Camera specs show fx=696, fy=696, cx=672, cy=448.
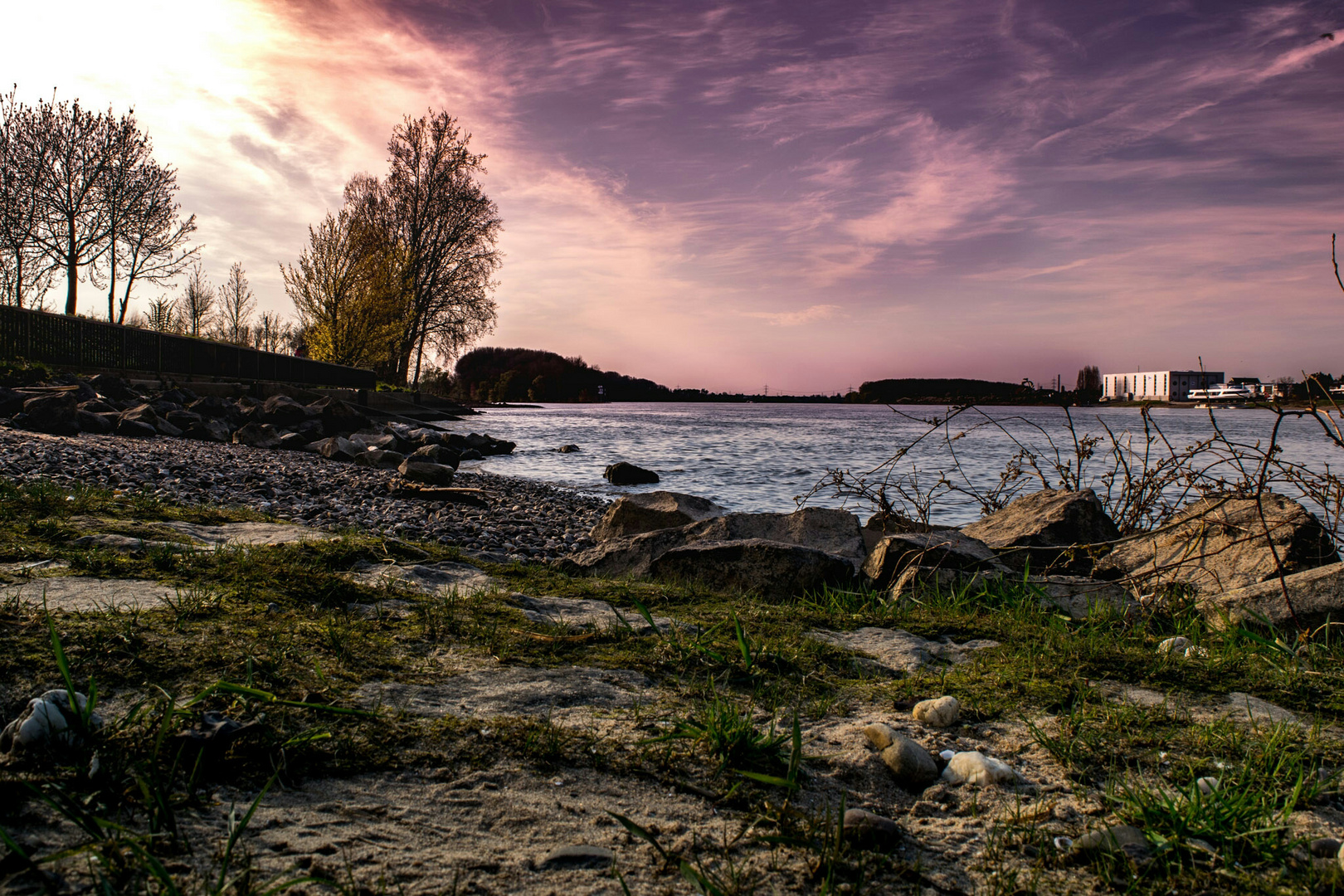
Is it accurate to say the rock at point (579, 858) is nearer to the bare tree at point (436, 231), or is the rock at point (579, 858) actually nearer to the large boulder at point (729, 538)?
the large boulder at point (729, 538)

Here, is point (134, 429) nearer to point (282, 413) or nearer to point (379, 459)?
point (379, 459)

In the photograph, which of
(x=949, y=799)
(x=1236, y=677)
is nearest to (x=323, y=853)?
(x=949, y=799)

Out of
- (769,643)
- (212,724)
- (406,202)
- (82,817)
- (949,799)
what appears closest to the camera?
(82,817)

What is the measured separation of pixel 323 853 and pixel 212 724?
525 millimetres

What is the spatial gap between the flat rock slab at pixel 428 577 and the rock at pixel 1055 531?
Answer: 3760mm

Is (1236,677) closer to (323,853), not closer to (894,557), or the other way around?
(894,557)

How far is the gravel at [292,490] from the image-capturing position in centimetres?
700

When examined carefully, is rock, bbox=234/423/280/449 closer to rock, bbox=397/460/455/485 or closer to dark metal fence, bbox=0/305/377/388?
rock, bbox=397/460/455/485

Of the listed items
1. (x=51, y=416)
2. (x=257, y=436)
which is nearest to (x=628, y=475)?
(x=257, y=436)

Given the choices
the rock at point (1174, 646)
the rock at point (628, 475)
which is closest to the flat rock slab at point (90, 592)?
the rock at point (1174, 646)

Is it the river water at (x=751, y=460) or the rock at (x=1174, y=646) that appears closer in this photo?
the rock at (x=1174, y=646)

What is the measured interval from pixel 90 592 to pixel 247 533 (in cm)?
185

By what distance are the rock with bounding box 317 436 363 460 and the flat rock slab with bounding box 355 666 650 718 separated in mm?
13019

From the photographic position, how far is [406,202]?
37.7 meters
